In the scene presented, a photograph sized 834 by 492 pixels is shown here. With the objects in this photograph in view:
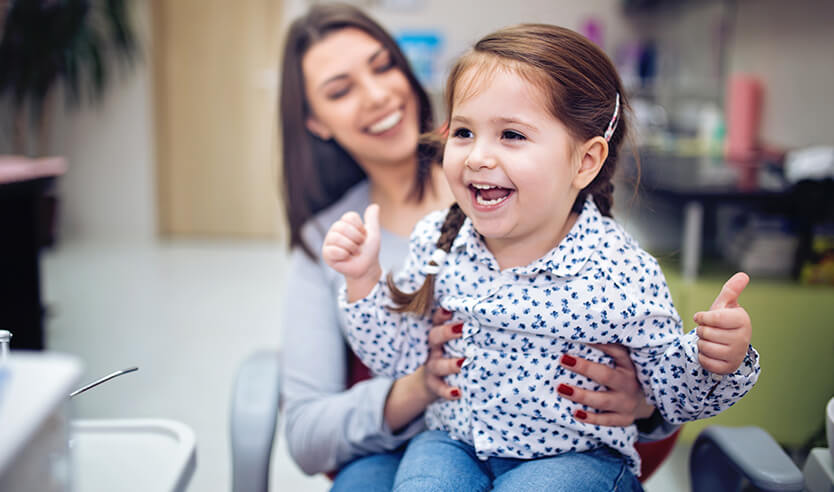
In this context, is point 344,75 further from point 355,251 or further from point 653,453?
point 653,453

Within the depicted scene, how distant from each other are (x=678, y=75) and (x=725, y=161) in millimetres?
1017

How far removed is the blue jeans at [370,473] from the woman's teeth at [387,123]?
484 millimetres

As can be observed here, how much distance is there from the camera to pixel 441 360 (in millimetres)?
853

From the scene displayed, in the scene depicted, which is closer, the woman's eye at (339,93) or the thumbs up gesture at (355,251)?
the thumbs up gesture at (355,251)

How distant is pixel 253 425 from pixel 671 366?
0.53 metres

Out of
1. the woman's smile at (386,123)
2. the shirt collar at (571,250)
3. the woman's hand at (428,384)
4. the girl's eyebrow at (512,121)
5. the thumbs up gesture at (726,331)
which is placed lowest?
the woman's hand at (428,384)

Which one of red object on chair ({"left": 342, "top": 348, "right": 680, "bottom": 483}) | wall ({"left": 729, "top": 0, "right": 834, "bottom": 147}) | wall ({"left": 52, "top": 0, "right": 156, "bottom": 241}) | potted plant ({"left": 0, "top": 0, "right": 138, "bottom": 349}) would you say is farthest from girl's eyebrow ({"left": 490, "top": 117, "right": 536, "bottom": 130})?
wall ({"left": 52, "top": 0, "right": 156, "bottom": 241})

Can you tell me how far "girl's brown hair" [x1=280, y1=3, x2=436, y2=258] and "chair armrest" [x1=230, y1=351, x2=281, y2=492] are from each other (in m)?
0.22

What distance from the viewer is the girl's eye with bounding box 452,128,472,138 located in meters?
0.77

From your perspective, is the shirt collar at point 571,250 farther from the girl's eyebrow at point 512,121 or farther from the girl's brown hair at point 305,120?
the girl's brown hair at point 305,120

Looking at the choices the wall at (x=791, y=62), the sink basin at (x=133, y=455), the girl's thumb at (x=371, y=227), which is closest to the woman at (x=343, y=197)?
the girl's thumb at (x=371, y=227)

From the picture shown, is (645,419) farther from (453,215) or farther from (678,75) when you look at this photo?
(678,75)

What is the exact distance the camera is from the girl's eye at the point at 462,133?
0.77 m

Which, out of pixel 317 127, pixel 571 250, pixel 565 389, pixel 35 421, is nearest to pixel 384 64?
pixel 317 127
